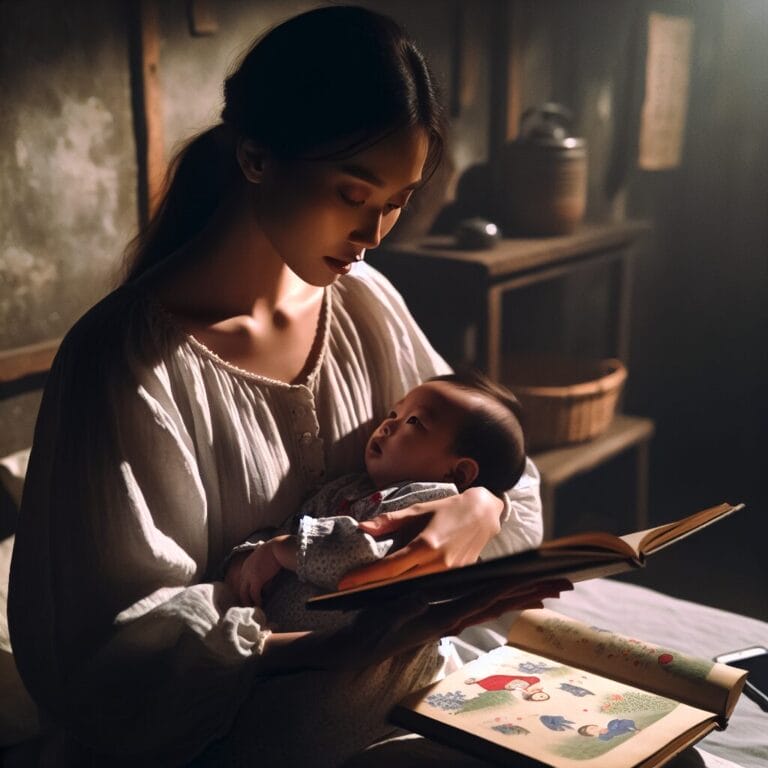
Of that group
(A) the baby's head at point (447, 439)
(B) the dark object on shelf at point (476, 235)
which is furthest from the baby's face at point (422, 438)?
(B) the dark object on shelf at point (476, 235)

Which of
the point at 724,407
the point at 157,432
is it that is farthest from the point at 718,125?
the point at 157,432

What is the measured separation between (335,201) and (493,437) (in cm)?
43

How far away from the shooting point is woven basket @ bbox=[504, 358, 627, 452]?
284 cm

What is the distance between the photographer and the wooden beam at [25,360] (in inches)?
78.7

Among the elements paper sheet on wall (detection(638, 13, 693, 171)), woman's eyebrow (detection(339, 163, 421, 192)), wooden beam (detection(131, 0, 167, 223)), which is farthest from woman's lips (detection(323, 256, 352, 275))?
paper sheet on wall (detection(638, 13, 693, 171))

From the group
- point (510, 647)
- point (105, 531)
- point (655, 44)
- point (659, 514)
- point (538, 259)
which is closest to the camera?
point (105, 531)

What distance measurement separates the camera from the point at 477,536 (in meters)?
1.35

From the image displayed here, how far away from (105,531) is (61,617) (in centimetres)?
11

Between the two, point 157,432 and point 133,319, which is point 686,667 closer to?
point 157,432

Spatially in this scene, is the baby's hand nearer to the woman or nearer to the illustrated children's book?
the woman

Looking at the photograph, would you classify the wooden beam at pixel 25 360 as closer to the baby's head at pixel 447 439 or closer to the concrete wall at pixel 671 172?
the concrete wall at pixel 671 172

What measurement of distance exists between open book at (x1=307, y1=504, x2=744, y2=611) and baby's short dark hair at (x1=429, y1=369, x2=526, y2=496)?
0.42 m

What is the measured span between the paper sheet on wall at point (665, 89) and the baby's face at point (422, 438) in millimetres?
2276

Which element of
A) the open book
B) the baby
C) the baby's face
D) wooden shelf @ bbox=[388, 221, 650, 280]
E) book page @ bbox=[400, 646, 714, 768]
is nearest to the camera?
the open book
